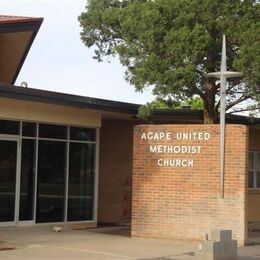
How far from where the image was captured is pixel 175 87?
1802cm

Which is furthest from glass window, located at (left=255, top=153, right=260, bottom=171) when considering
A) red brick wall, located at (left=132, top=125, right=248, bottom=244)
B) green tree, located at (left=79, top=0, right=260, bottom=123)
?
red brick wall, located at (left=132, top=125, right=248, bottom=244)

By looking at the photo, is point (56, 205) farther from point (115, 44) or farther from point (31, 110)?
point (115, 44)

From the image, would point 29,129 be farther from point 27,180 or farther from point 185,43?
point 185,43

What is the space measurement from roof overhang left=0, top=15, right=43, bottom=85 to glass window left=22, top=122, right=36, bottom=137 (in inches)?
128

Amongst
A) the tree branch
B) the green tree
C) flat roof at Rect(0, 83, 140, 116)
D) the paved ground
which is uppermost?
the green tree

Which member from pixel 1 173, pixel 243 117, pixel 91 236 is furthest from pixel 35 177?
pixel 243 117

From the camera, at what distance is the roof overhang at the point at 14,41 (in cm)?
2009

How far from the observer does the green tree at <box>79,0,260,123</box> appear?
58.1 ft

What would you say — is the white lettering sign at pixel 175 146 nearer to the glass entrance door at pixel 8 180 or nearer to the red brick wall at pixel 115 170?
the glass entrance door at pixel 8 180

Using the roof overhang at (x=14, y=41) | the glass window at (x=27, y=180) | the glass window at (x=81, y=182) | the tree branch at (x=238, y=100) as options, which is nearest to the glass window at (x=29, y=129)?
the glass window at (x=27, y=180)

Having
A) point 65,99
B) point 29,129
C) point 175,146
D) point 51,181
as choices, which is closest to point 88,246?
point 175,146

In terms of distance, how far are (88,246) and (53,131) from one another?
16.7 ft

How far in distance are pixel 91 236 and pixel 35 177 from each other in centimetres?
Answer: 253

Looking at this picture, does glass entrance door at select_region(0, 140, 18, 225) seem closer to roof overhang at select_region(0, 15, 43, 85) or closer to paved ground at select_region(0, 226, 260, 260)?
paved ground at select_region(0, 226, 260, 260)
